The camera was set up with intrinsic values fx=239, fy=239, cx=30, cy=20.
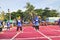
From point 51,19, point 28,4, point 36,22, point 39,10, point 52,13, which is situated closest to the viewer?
point 36,22

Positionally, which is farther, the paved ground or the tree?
the tree

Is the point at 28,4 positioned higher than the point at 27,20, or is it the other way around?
the point at 28,4

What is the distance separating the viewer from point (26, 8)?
96000 mm

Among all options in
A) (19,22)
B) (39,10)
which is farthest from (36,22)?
(39,10)

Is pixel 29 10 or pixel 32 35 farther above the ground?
pixel 29 10

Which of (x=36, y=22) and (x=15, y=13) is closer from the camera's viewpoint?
A: (x=36, y=22)

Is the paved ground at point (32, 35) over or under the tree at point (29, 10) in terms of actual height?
under

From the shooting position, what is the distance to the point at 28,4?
95812 mm

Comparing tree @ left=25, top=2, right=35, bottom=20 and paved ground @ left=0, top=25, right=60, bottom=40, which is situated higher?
tree @ left=25, top=2, right=35, bottom=20

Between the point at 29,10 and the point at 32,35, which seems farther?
the point at 29,10

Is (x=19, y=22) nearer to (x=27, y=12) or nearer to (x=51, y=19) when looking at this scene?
(x=27, y=12)

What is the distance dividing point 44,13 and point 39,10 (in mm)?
7795

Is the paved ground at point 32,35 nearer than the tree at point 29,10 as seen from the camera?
Yes

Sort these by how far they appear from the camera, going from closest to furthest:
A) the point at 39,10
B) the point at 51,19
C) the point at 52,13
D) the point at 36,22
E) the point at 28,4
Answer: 1. the point at 36,22
2. the point at 28,4
3. the point at 51,19
4. the point at 39,10
5. the point at 52,13
